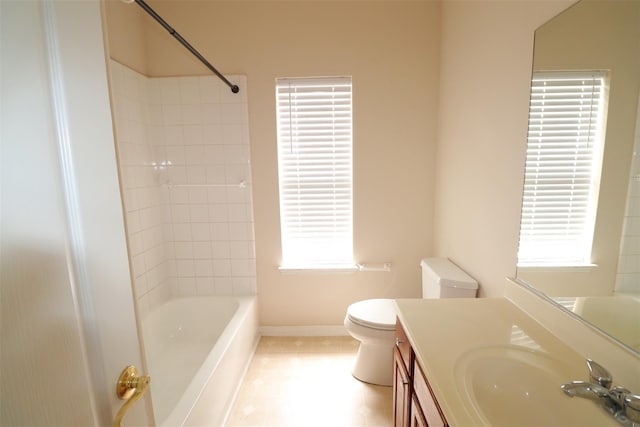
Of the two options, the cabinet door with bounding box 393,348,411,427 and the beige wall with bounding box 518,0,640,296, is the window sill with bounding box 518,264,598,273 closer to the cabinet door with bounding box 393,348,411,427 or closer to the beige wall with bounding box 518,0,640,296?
the beige wall with bounding box 518,0,640,296

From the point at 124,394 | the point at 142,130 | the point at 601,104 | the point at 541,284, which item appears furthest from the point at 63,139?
the point at 142,130

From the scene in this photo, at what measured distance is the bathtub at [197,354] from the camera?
4.80 feet

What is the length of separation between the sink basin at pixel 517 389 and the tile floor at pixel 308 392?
3.37 feet

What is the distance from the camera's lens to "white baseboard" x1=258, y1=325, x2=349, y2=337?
8.28 ft

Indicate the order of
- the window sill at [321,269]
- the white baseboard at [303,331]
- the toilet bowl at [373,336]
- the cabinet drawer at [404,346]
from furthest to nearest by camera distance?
the white baseboard at [303,331] < the window sill at [321,269] < the toilet bowl at [373,336] < the cabinet drawer at [404,346]

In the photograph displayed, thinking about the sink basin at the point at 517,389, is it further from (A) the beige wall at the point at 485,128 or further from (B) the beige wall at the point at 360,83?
(B) the beige wall at the point at 360,83

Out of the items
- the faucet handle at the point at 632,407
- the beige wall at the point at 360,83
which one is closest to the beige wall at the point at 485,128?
the beige wall at the point at 360,83

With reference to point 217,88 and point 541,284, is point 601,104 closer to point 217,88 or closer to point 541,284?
point 541,284

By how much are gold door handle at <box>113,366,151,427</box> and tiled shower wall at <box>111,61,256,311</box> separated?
175 cm

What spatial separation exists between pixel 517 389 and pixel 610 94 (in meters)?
0.93

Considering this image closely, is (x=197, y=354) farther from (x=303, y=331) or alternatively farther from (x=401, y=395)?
Result: (x=401, y=395)

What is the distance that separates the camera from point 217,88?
2250 millimetres

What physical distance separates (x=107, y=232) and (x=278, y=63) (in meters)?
2.08

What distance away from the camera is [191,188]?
236 centimetres
